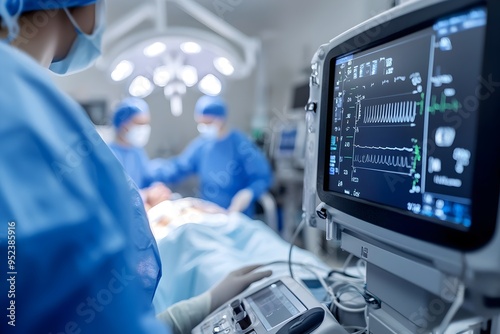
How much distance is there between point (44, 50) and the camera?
24.3 inches

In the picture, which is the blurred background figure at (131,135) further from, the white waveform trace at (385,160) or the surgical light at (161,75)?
the white waveform trace at (385,160)

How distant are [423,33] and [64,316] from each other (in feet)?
1.93

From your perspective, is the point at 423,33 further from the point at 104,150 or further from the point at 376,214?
the point at 104,150

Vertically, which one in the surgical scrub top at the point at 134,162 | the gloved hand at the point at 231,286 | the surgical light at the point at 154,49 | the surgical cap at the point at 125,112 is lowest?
the gloved hand at the point at 231,286

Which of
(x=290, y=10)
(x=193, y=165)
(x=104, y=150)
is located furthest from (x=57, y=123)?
(x=290, y=10)

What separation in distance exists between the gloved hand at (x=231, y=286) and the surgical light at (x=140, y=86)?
113 centimetres

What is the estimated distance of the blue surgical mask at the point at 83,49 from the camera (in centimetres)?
73

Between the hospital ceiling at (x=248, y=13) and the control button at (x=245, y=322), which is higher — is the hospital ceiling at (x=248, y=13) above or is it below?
above

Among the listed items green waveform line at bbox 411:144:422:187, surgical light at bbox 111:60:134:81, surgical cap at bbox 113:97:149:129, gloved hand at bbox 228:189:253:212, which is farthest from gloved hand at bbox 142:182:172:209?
green waveform line at bbox 411:144:422:187

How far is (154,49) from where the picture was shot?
5.11ft

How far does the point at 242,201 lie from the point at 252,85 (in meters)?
2.48

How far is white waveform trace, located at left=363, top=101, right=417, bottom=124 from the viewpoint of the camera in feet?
1.77


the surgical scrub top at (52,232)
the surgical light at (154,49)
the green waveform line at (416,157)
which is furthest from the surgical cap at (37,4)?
the surgical light at (154,49)

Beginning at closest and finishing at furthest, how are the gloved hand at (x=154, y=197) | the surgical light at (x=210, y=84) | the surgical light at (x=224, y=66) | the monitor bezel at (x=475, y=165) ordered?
the monitor bezel at (x=475, y=165) < the surgical light at (x=224, y=66) < the surgical light at (x=210, y=84) < the gloved hand at (x=154, y=197)
